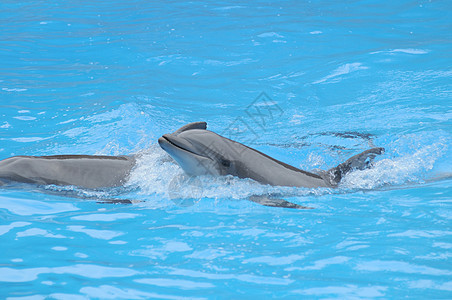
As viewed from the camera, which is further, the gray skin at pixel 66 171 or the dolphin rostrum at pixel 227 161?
the gray skin at pixel 66 171

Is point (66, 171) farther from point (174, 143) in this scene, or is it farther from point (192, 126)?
point (192, 126)

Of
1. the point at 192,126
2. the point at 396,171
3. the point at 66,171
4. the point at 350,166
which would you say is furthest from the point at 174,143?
the point at 396,171

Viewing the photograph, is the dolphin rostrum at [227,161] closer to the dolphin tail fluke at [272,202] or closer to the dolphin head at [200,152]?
the dolphin head at [200,152]

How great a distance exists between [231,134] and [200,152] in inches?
107

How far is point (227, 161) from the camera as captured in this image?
5.66 metres

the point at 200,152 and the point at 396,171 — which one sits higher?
the point at 200,152

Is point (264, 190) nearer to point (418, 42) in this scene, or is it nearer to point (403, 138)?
point (403, 138)

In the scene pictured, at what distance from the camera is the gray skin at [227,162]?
17.9 ft

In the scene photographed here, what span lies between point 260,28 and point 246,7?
222 centimetres

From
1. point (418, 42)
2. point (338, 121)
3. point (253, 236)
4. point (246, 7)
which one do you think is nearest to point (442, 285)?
point (253, 236)

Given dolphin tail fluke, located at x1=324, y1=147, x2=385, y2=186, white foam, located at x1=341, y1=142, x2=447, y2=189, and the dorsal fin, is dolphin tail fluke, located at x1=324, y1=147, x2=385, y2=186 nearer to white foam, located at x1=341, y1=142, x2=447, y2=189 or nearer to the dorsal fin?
white foam, located at x1=341, y1=142, x2=447, y2=189

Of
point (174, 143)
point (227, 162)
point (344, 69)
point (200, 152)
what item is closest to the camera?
point (174, 143)

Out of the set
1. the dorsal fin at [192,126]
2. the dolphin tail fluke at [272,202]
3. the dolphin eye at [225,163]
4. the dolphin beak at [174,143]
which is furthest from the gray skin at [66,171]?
the dolphin tail fluke at [272,202]

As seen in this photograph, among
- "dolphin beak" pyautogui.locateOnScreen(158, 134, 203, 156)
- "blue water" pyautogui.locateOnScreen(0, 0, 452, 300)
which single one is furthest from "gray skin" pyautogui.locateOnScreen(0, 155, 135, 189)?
"dolphin beak" pyautogui.locateOnScreen(158, 134, 203, 156)
